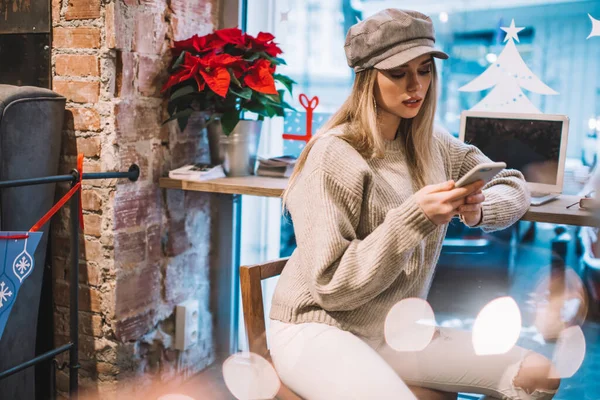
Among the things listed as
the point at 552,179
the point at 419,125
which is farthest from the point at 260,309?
the point at 552,179

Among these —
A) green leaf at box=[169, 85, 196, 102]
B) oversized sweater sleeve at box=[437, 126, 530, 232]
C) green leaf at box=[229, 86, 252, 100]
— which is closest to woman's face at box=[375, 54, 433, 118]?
oversized sweater sleeve at box=[437, 126, 530, 232]

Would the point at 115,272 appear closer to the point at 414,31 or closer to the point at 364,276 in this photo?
the point at 364,276

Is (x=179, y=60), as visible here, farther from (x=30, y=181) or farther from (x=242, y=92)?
(x=30, y=181)

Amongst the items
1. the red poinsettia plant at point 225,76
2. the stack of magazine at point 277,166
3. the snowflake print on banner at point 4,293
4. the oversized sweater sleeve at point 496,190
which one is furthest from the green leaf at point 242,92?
the snowflake print on banner at point 4,293

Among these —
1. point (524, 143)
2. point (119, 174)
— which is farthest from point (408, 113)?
point (119, 174)

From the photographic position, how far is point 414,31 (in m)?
1.40

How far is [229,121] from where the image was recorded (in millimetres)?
2045

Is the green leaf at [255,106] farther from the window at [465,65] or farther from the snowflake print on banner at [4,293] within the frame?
the snowflake print on banner at [4,293]

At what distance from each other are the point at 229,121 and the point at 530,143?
36.7 inches

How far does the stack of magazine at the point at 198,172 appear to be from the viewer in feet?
6.63

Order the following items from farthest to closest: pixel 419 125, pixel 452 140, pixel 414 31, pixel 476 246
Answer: pixel 476 246 < pixel 452 140 < pixel 419 125 < pixel 414 31

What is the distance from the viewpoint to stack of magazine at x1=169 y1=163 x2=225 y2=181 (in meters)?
2.02

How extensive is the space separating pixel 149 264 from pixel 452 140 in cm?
108

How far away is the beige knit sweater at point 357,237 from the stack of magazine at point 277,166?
2.00 ft
